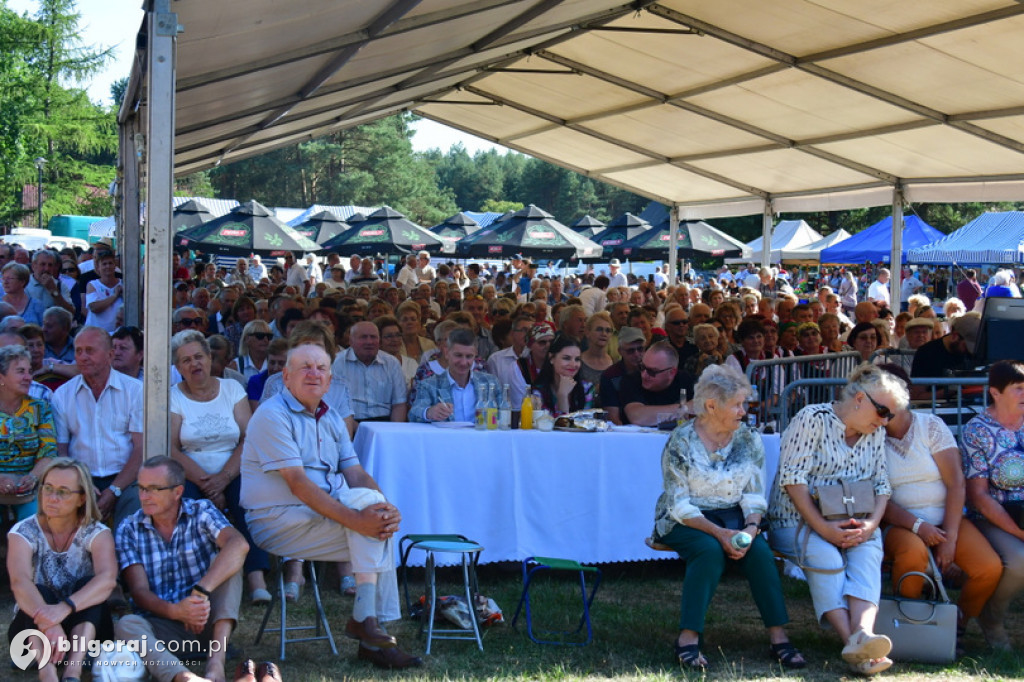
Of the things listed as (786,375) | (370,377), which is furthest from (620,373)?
(786,375)

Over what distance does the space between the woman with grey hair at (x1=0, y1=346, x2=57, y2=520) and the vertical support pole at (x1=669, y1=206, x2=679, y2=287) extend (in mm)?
13172

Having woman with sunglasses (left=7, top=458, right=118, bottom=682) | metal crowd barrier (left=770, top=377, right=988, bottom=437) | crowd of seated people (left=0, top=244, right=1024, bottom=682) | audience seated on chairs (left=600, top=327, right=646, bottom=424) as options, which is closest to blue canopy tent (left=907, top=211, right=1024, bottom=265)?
metal crowd barrier (left=770, top=377, right=988, bottom=437)

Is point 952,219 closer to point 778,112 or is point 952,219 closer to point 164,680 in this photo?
point 778,112

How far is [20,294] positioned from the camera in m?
9.05

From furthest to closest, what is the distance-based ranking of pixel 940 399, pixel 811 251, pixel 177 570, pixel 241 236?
pixel 811 251 < pixel 241 236 < pixel 940 399 < pixel 177 570

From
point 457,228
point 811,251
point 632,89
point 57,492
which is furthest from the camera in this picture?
point 811,251

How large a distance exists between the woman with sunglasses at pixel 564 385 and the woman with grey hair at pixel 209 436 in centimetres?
189

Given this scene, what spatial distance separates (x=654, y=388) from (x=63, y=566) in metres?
3.47

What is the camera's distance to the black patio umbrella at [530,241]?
16.8 metres

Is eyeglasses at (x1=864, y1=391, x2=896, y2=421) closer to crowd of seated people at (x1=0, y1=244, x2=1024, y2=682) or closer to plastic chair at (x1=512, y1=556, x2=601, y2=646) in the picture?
crowd of seated people at (x1=0, y1=244, x2=1024, y2=682)

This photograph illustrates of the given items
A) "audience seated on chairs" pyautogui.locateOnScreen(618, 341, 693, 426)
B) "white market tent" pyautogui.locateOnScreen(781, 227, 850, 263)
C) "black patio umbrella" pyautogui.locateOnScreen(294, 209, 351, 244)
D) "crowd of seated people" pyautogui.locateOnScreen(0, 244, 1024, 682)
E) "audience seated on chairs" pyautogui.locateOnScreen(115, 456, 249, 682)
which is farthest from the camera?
"white market tent" pyautogui.locateOnScreen(781, 227, 850, 263)

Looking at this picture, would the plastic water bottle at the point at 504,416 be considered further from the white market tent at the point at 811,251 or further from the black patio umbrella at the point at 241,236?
the white market tent at the point at 811,251

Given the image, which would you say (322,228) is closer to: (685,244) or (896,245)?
(685,244)

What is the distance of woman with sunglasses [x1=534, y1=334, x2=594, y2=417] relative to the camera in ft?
20.9
